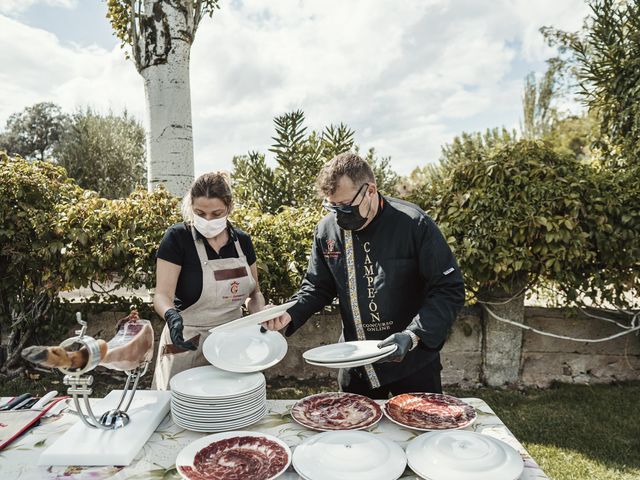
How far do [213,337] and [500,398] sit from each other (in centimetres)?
309

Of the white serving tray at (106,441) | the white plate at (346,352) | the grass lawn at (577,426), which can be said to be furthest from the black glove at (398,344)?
the grass lawn at (577,426)

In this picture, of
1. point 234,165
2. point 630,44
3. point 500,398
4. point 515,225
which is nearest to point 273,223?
point 515,225

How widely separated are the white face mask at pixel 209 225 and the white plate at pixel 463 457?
1403mm

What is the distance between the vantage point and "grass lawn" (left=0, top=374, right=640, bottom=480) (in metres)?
3.04

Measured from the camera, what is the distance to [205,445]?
4.84ft

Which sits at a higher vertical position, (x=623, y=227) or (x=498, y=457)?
(x=623, y=227)

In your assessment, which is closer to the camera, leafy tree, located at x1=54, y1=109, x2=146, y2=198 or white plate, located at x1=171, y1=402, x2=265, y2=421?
white plate, located at x1=171, y1=402, x2=265, y2=421

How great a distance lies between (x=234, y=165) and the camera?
24.1ft

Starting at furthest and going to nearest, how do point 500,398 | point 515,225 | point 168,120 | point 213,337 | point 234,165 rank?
point 234,165, point 168,120, point 500,398, point 515,225, point 213,337

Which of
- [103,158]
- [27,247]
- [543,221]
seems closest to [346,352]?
[543,221]

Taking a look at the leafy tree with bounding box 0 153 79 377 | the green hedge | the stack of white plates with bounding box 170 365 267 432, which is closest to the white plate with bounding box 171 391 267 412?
the stack of white plates with bounding box 170 365 267 432

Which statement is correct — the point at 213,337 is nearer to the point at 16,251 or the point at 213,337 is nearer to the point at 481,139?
the point at 16,251

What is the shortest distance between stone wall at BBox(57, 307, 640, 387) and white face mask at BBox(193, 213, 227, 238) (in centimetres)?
211

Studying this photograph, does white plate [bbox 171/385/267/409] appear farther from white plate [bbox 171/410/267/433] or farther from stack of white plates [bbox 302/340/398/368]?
stack of white plates [bbox 302/340/398/368]
